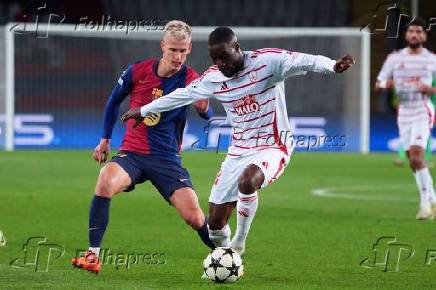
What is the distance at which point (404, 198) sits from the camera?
16.2 metres

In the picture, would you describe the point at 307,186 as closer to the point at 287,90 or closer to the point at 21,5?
the point at 287,90

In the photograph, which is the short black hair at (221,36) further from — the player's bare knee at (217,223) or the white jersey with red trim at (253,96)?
the player's bare knee at (217,223)

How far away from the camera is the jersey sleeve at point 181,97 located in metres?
8.72

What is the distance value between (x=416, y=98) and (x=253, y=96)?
226 inches

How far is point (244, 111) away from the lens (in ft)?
29.2

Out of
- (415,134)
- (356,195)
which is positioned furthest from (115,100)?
(356,195)

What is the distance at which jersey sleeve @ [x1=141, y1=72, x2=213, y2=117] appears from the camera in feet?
28.6

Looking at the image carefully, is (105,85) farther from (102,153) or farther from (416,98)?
(102,153)

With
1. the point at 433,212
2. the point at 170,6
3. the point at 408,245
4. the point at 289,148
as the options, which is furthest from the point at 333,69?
the point at 170,6

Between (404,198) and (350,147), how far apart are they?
29.4ft

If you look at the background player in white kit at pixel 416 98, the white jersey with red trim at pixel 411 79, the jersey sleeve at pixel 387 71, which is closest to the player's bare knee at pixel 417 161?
the background player in white kit at pixel 416 98

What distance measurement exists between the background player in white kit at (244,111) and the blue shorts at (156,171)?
0.33 metres

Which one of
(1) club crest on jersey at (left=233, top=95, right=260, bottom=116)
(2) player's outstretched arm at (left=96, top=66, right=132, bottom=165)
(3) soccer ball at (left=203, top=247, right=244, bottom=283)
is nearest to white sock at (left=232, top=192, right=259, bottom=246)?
(3) soccer ball at (left=203, top=247, right=244, bottom=283)

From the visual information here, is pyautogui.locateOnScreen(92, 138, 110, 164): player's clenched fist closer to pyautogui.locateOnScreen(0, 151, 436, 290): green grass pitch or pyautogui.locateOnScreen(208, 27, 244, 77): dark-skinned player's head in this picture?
pyautogui.locateOnScreen(0, 151, 436, 290): green grass pitch
